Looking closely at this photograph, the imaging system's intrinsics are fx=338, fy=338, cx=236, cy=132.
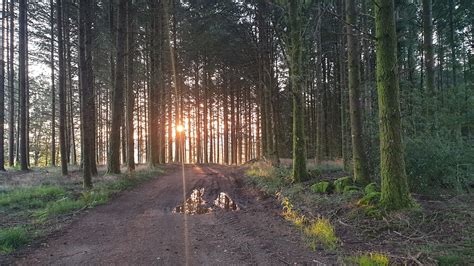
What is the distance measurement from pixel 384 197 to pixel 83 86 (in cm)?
1010

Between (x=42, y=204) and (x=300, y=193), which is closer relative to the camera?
(x=42, y=204)

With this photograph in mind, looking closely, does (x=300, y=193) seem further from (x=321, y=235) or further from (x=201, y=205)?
(x=321, y=235)

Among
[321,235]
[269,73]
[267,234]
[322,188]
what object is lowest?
[267,234]

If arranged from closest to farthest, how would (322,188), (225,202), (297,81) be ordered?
1. (322,188)
2. (225,202)
3. (297,81)

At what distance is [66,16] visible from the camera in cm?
1817

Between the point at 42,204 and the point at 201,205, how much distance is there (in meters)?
4.30

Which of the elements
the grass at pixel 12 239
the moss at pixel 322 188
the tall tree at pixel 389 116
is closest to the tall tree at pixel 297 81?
the moss at pixel 322 188

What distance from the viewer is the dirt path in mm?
5184

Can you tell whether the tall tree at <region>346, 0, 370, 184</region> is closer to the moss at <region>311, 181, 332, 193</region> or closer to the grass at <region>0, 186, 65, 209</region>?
the moss at <region>311, 181, 332, 193</region>

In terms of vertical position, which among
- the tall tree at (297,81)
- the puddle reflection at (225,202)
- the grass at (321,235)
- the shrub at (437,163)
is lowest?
the puddle reflection at (225,202)

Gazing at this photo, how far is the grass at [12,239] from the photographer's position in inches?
222

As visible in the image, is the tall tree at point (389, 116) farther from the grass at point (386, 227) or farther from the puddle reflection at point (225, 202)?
the puddle reflection at point (225, 202)

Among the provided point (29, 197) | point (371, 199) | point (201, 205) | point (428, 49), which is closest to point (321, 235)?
point (371, 199)

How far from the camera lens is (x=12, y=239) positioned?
5.97m
